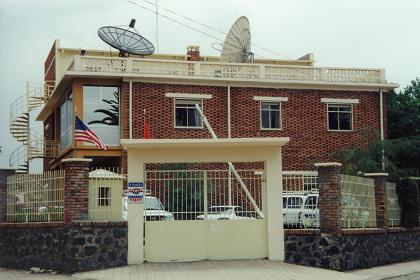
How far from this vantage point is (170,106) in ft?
101

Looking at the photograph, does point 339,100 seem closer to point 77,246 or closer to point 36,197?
point 36,197

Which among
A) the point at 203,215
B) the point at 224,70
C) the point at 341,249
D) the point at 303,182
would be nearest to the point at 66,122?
the point at 224,70

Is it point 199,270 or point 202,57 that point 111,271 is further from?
point 202,57

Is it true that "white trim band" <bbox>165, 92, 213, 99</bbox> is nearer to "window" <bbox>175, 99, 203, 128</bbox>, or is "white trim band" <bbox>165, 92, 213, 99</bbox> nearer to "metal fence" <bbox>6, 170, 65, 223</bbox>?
"window" <bbox>175, 99, 203, 128</bbox>

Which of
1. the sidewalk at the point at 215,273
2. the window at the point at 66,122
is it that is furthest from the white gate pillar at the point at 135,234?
the window at the point at 66,122

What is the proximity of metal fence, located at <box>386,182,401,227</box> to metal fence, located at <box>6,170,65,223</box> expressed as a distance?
10.1 meters

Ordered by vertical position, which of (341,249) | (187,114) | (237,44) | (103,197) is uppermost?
(237,44)

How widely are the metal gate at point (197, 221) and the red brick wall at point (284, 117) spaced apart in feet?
42.6

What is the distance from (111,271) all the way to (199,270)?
6.71ft

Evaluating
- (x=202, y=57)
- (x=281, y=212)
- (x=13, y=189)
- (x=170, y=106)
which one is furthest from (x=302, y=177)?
(x=202, y=57)

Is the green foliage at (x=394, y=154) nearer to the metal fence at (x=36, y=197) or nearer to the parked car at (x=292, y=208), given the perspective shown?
the parked car at (x=292, y=208)

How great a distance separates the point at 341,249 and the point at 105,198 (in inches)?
243

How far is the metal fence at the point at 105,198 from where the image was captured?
54.4 feet

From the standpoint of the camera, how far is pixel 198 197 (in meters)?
17.2
